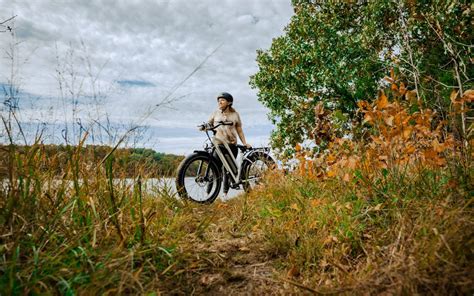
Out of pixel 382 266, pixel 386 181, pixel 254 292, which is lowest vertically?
pixel 254 292

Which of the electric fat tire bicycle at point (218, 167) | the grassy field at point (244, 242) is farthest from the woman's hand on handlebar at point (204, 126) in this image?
the grassy field at point (244, 242)

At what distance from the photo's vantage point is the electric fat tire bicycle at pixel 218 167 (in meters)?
5.89

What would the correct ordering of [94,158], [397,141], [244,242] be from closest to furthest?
[397,141] < [244,242] < [94,158]

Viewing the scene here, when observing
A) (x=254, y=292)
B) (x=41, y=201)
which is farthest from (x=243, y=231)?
(x=41, y=201)

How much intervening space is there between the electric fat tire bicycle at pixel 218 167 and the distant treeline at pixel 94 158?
42.4 inches

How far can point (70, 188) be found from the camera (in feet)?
9.53

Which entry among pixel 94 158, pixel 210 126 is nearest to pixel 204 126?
pixel 210 126

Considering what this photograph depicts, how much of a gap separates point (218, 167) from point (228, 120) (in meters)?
1.08

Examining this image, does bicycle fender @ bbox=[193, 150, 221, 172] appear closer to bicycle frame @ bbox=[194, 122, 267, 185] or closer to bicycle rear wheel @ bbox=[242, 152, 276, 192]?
bicycle frame @ bbox=[194, 122, 267, 185]

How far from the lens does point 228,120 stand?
22.7ft

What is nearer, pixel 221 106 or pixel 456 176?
pixel 456 176

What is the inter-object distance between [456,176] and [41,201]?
292 centimetres

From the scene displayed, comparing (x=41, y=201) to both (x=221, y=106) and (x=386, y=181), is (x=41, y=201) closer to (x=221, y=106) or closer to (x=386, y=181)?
(x=386, y=181)

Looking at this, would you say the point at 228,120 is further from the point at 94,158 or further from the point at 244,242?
the point at 244,242
